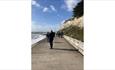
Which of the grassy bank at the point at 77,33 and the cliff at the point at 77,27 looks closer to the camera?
the grassy bank at the point at 77,33

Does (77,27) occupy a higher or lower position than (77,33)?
higher

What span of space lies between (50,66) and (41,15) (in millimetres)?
1437

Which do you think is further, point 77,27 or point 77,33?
point 77,27

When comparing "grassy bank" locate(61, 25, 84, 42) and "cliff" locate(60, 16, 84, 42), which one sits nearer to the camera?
"grassy bank" locate(61, 25, 84, 42)
